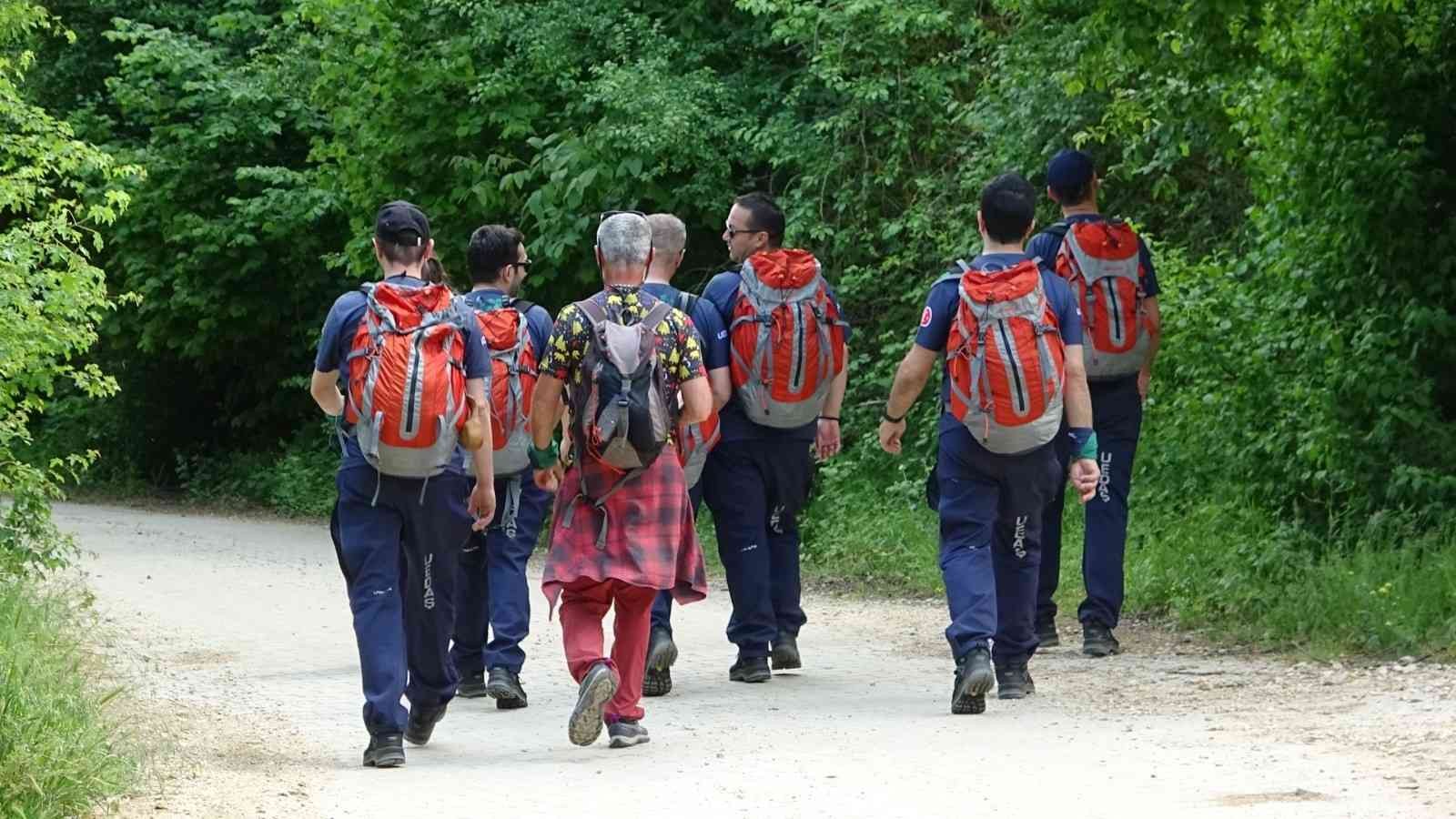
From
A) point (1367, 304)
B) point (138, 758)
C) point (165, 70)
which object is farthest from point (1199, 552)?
point (165, 70)

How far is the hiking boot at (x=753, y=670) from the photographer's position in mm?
9875

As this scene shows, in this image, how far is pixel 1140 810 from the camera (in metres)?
6.43

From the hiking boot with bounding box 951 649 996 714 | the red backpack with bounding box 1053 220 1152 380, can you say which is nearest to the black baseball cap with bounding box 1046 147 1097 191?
the red backpack with bounding box 1053 220 1152 380

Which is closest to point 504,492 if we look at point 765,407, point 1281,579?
point 765,407

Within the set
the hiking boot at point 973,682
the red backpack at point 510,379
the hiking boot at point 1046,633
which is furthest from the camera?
the hiking boot at point 1046,633

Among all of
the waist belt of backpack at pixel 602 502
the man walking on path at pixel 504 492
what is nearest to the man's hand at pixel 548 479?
the waist belt of backpack at pixel 602 502

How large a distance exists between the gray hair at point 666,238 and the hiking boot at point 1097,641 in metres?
2.71

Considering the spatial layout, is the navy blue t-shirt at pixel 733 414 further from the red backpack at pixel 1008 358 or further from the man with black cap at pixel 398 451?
the man with black cap at pixel 398 451

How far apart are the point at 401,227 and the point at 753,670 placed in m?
3.10

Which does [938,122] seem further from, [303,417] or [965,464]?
[303,417]

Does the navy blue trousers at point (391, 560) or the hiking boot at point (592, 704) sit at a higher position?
the navy blue trousers at point (391, 560)

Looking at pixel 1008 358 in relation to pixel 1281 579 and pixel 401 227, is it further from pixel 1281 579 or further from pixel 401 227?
pixel 1281 579

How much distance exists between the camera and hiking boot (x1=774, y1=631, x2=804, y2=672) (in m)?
10.2

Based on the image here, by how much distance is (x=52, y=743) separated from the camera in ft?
20.5
